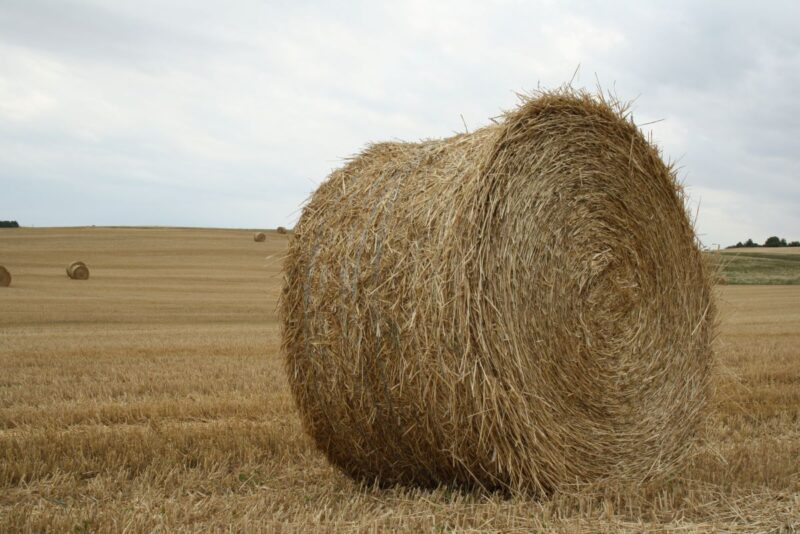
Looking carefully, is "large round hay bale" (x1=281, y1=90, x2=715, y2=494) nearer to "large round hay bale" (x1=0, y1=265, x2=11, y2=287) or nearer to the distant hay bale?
"large round hay bale" (x1=0, y1=265, x2=11, y2=287)

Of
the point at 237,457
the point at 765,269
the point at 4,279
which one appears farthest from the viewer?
the point at 765,269

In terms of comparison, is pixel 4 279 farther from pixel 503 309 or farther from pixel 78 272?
pixel 503 309

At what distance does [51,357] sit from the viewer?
10656mm

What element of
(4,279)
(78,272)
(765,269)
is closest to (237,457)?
(4,279)

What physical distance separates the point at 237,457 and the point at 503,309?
2281 mm

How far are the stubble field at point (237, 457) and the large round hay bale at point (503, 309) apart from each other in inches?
10.5

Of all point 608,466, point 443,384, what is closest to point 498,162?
point 443,384

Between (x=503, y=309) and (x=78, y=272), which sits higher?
(x=503, y=309)

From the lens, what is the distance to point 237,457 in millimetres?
5539

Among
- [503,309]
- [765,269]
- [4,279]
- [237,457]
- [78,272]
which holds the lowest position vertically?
[237,457]

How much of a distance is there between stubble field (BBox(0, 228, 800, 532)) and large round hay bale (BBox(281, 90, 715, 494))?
266 mm

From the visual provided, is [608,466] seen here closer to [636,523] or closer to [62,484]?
[636,523]

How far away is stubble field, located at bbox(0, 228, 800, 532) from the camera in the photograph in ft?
13.1

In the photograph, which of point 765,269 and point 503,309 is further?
point 765,269
